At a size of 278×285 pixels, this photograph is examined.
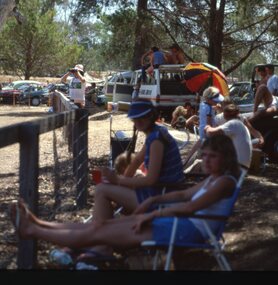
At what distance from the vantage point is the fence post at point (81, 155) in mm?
6661

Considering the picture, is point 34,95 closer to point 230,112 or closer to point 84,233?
point 230,112

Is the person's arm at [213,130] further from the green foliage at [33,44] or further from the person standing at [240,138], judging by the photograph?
the green foliage at [33,44]

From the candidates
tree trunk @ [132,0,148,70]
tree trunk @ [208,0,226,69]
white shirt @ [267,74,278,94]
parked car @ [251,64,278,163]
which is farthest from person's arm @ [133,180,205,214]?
tree trunk @ [132,0,148,70]

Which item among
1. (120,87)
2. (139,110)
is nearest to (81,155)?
(139,110)

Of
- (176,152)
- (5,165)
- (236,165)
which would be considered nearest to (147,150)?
(176,152)

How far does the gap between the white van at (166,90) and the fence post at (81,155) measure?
36.4 ft

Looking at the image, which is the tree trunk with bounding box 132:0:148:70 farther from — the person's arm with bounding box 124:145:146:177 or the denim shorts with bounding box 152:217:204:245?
the denim shorts with bounding box 152:217:204:245

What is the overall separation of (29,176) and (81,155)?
247 cm

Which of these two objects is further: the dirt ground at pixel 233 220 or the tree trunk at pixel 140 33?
the tree trunk at pixel 140 33

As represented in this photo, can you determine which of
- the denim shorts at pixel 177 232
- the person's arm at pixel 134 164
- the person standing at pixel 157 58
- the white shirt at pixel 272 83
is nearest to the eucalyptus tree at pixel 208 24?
the person standing at pixel 157 58

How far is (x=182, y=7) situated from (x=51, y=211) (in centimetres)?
1562

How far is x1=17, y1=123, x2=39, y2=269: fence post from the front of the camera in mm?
4254

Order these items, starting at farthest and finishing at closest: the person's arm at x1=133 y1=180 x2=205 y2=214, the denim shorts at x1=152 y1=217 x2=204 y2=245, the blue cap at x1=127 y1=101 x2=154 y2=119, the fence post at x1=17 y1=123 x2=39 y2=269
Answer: the blue cap at x1=127 y1=101 x2=154 y2=119
the fence post at x1=17 y1=123 x2=39 y2=269
the person's arm at x1=133 y1=180 x2=205 y2=214
the denim shorts at x1=152 y1=217 x2=204 y2=245

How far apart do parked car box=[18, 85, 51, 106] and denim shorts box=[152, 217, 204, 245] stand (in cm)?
3539
